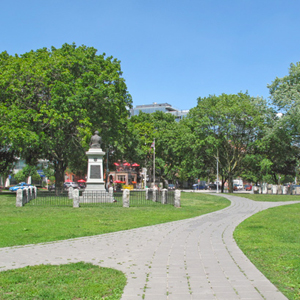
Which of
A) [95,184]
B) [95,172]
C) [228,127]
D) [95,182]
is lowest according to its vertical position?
[95,184]

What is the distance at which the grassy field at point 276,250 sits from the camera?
19.9 ft

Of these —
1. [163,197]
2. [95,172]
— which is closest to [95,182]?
[95,172]

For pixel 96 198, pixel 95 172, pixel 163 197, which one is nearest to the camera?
pixel 163 197

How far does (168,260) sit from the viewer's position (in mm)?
7633

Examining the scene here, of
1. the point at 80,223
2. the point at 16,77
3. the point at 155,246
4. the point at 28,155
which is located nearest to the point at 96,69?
the point at 16,77

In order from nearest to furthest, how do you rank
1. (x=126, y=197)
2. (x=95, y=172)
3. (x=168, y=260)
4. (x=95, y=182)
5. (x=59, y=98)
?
(x=168, y=260)
(x=126, y=197)
(x=95, y=182)
(x=95, y=172)
(x=59, y=98)

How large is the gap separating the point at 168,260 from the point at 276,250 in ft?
9.13

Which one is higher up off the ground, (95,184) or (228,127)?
(228,127)

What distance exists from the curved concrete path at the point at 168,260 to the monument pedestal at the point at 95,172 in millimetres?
13261

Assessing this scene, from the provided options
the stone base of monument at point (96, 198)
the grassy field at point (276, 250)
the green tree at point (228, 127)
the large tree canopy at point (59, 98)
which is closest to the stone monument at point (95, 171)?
the stone base of monument at point (96, 198)

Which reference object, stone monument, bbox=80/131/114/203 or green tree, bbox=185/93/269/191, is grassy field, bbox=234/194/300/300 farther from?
green tree, bbox=185/93/269/191

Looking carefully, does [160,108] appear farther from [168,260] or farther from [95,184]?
[168,260]

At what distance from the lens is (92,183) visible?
81.8 feet

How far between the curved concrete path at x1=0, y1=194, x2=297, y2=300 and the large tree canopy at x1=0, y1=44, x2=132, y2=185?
20360 millimetres
